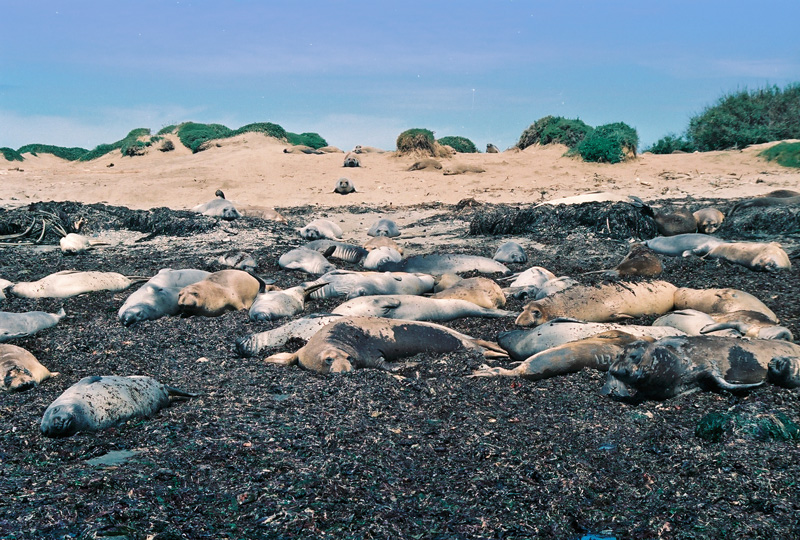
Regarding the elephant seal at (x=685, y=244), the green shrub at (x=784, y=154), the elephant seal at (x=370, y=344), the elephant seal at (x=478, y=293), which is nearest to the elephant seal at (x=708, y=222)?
the elephant seal at (x=685, y=244)

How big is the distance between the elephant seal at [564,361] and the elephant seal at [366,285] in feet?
7.54

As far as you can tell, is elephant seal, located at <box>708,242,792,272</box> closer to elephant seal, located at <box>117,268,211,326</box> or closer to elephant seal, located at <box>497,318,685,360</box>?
elephant seal, located at <box>497,318,685,360</box>

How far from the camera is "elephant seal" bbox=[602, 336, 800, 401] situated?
12.8 ft

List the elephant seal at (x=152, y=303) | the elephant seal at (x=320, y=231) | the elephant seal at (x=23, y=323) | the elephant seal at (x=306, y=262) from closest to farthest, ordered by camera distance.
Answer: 1. the elephant seal at (x=23, y=323)
2. the elephant seal at (x=152, y=303)
3. the elephant seal at (x=306, y=262)
4. the elephant seal at (x=320, y=231)

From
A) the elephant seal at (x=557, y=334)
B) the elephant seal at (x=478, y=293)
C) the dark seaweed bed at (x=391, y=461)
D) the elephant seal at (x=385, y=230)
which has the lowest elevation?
the dark seaweed bed at (x=391, y=461)

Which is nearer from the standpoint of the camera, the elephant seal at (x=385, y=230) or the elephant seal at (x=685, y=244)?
the elephant seal at (x=685, y=244)

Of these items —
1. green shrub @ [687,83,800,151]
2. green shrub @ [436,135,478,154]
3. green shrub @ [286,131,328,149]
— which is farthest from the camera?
green shrub @ [286,131,328,149]

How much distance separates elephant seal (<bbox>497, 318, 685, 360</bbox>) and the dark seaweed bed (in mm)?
377

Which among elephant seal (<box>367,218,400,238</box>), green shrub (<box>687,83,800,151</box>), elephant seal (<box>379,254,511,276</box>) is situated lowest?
elephant seal (<box>379,254,511,276</box>)

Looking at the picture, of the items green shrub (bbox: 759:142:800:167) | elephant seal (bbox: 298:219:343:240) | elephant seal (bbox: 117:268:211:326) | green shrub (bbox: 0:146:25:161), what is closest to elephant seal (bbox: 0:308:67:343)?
elephant seal (bbox: 117:268:211:326)

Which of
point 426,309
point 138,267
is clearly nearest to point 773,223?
point 426,309

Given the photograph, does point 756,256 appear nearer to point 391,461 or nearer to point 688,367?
point 688,367

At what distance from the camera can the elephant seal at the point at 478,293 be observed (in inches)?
246

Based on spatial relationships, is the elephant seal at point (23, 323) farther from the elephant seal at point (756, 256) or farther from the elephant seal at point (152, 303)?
the elephant seal at point (756, 256)
